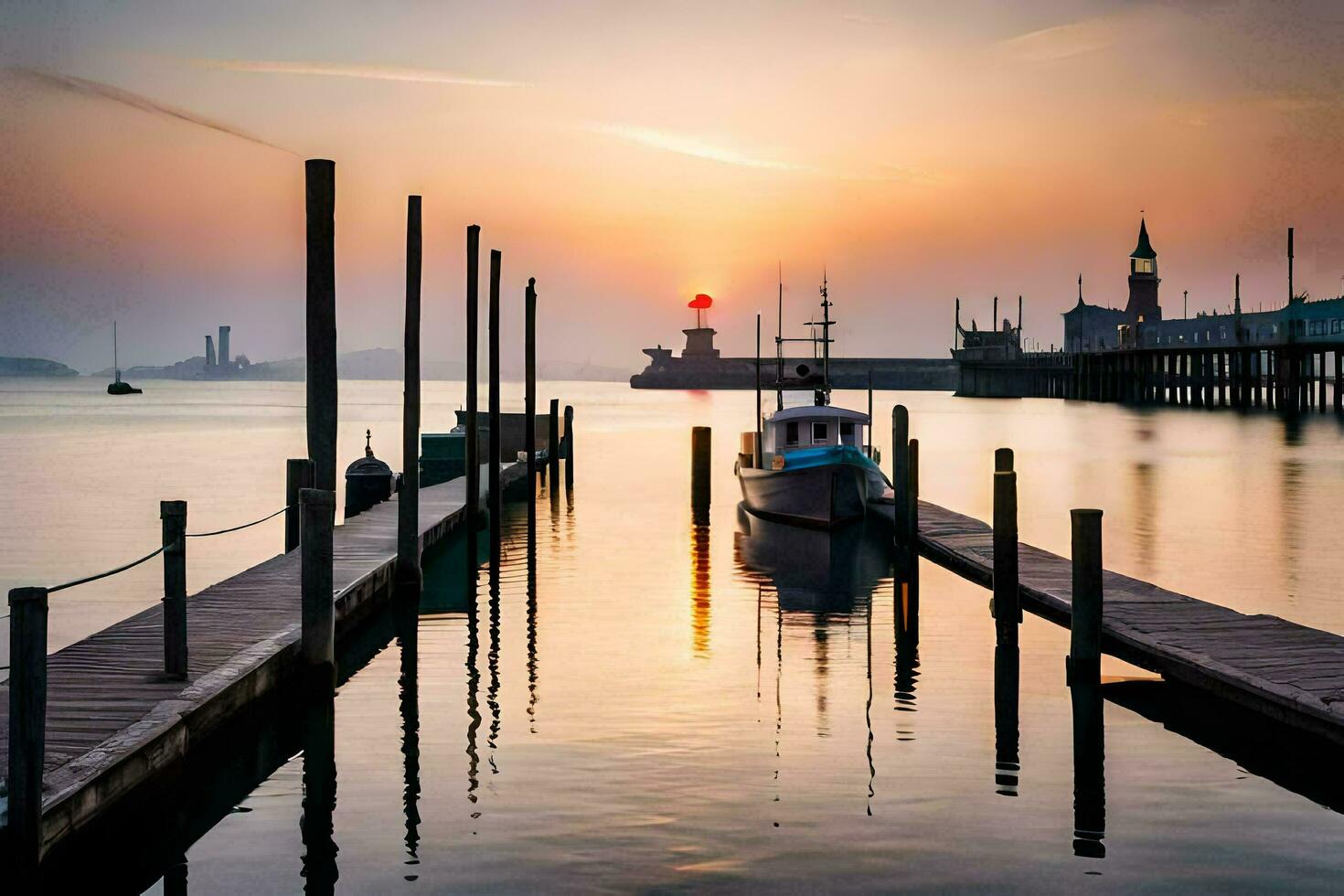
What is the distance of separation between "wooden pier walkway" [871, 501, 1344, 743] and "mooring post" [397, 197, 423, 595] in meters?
8.38

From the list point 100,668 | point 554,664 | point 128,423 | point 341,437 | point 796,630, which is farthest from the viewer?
point 128,423

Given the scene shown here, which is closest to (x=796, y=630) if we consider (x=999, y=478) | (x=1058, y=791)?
(x=999, y=478)

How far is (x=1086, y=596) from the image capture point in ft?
45.9

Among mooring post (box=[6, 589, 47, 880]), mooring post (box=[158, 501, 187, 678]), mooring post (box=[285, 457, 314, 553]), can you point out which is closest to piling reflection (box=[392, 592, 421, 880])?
mooring post (box=[285, 457, 314, 553])

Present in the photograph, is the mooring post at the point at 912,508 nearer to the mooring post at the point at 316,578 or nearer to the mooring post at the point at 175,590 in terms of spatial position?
the mooring post at the point at 316,578

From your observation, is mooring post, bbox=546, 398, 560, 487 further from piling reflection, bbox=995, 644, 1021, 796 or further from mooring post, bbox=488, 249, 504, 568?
piling reflection, bbox=995, 644, 1021, 796

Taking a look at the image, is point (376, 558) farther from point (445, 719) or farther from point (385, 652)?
point (445, 719)

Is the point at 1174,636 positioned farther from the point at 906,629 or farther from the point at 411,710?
the point at 411,710

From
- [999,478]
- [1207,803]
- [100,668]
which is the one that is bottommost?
[1207,803]

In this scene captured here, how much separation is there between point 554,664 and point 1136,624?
21.4ft

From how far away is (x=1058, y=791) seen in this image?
11.3 meters

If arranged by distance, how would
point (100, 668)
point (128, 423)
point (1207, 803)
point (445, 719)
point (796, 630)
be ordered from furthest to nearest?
point (128, 423), point (796, 630), point (445, 719), point (100, 668), point (1207, 803)

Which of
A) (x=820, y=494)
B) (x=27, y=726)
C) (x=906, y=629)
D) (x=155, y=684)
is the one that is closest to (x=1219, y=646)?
(x=906, y=629)

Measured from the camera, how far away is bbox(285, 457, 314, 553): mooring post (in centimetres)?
1514
